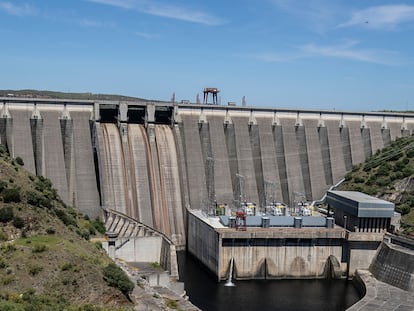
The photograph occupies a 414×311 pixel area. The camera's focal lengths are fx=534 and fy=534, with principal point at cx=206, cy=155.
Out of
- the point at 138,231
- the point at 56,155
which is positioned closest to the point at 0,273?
the point at 138,231

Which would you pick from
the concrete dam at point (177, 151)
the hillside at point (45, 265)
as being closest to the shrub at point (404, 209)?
the concrete dam at point (177, 151)

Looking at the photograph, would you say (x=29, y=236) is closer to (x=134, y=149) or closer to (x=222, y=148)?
(x=134, y=149)

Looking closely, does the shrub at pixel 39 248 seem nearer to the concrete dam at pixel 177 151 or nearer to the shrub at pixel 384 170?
the concrete dam at pixel 177 151

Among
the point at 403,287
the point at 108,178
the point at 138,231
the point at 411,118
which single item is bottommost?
the point at 403,287

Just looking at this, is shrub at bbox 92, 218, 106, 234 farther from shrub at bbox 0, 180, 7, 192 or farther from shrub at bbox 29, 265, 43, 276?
shrub at bbox 29, 265, 43, 276

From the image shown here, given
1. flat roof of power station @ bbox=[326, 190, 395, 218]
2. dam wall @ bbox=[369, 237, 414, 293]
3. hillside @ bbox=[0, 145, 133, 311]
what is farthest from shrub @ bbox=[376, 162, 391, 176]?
hillside @ bbox=[0, 145, 133, 311]

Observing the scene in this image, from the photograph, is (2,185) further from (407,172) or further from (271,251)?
(407,172)
